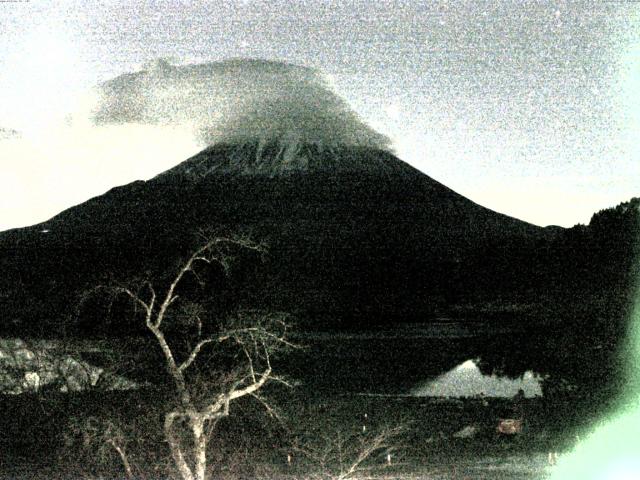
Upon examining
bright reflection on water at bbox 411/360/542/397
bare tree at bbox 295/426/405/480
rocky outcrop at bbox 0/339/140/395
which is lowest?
bright reflection on water at bbox 411/360/542/397

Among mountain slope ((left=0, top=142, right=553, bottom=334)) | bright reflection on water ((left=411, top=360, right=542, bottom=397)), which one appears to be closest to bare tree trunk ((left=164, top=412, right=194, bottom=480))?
bright reflection on water ((left=411, top=360, right=542, bottom=397))

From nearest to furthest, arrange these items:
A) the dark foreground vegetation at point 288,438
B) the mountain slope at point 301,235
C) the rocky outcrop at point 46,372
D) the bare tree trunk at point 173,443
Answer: the bare tree trunk at point 173,443
the dark foreground vegetation at point 288,438
the rocky outcrop at point 46,372
the mountain slope at point 301,235

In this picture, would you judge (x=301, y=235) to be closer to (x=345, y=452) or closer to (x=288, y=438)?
(x=288, y=438)

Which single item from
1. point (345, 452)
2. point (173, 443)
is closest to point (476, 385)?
point (345, 452)

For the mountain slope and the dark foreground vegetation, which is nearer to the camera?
the dark foreground vegetation

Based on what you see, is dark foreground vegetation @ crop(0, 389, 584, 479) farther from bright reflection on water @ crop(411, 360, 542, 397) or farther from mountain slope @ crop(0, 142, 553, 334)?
mountain slope @ crop(0, 142, 553, 334)

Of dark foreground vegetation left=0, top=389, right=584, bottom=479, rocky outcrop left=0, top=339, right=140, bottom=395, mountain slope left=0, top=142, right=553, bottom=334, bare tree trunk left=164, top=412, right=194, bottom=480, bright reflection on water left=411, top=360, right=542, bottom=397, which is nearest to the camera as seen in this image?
bare tree trunk left=164, top=412, right=194, bottom=480

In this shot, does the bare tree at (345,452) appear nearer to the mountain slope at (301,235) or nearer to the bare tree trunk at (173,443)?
the bare tree trunk at (173,443)

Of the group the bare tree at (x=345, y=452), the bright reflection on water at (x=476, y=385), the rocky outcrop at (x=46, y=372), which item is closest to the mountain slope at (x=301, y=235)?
the bright reflection on water at (x=476, y=385)
